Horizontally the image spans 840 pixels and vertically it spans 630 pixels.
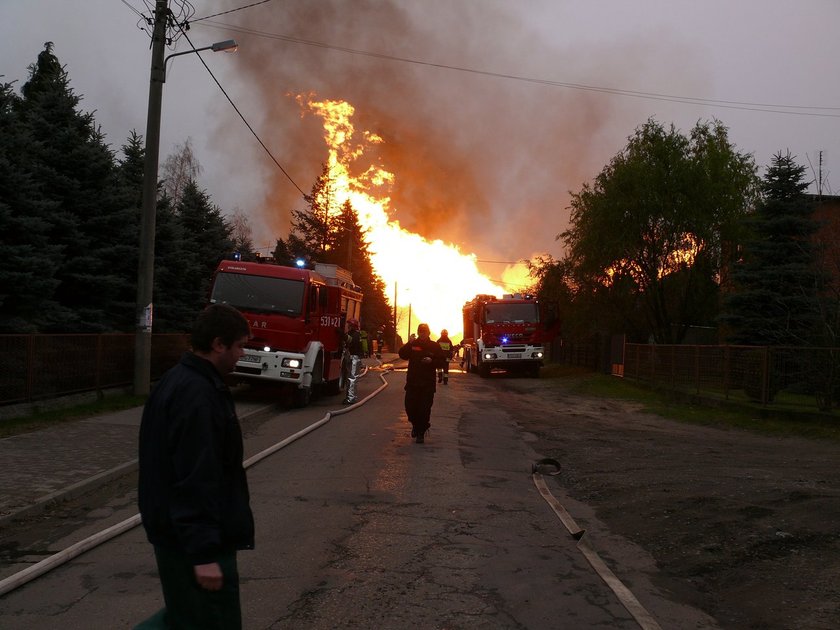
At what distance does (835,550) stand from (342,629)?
4.21 meters

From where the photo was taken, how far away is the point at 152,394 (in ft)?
10.3

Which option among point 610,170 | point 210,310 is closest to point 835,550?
point 210,310

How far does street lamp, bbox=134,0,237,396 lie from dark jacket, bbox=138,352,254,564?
45.8 feet

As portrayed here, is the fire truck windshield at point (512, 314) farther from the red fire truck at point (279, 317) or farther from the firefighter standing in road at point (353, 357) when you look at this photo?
the red fire truck at point (279, 317)

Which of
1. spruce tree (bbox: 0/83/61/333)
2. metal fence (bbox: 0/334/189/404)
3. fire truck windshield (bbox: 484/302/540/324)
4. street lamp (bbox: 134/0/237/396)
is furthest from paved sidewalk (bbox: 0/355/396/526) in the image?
fire truck windshield (bbox: 484/302/540/324)

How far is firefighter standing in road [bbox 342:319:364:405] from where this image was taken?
18234 millimetres

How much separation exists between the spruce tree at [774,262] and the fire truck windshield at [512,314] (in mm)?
9593

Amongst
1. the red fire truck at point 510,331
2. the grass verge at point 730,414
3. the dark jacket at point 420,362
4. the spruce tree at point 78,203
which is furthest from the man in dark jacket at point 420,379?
the red fire truck at point 510,331

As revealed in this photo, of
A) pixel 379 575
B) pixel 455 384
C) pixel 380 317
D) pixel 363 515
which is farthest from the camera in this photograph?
pixel 380 317

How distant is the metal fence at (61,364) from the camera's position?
12.7 meters

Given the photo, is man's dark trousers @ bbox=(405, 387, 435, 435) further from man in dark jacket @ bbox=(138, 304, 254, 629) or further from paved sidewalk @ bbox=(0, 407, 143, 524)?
man in dark jacket @ bbox=(138, 304, 254, 629)

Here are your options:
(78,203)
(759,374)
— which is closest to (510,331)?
(759,374)

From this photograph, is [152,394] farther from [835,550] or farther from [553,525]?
[835,550]

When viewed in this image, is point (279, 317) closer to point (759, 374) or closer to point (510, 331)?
point (759, 374)
